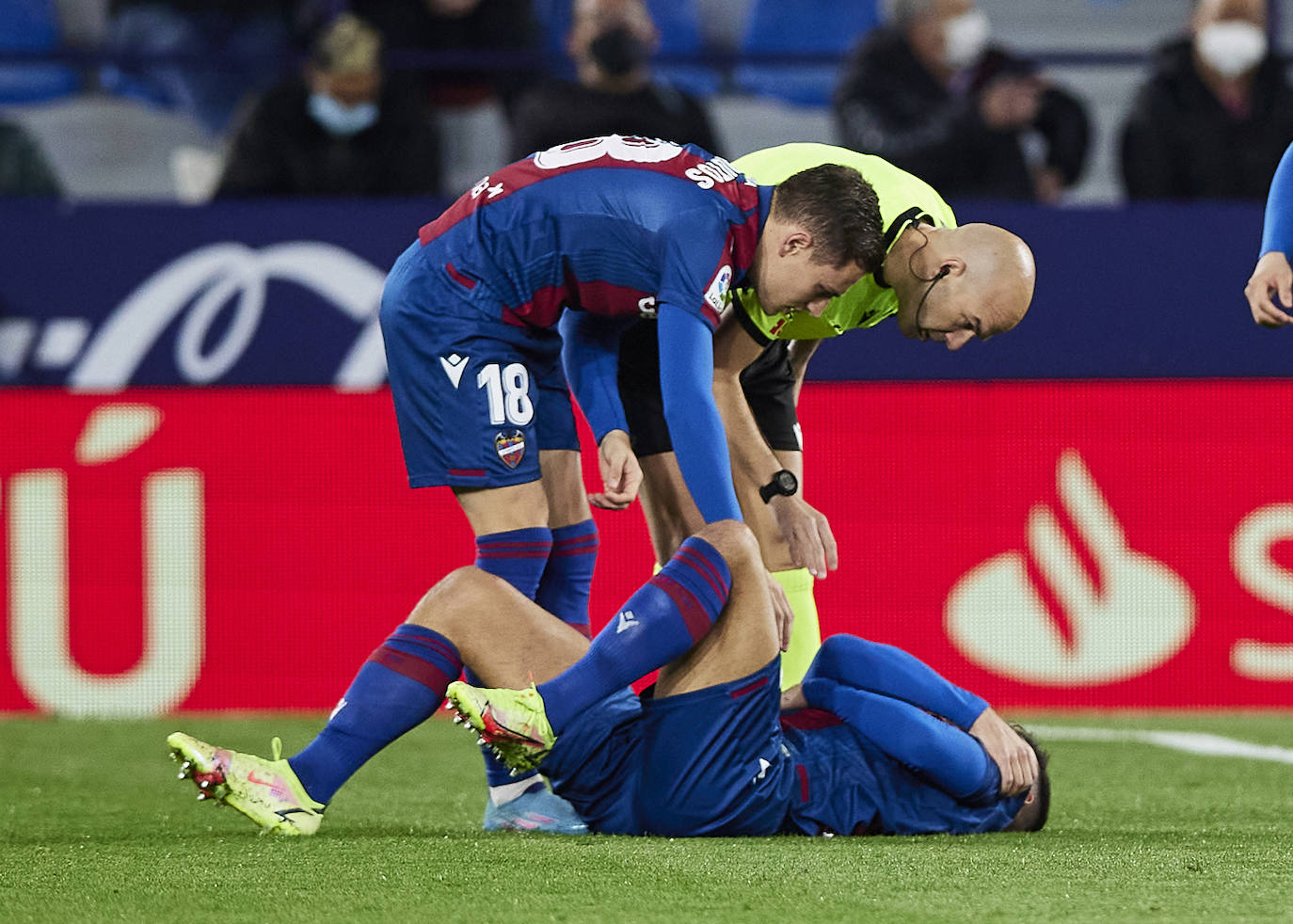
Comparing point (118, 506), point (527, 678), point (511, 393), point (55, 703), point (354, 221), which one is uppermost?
point (511, 393)

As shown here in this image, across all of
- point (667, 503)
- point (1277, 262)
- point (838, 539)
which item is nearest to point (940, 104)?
point (838, 539)

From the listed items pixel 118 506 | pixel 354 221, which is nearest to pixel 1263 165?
pixel 354 221

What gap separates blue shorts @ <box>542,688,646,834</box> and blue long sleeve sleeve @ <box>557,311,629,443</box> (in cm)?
64

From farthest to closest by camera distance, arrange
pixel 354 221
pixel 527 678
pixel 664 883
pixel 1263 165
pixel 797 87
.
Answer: pixel 797 87
pixel 1263 165
pixel 354 221
pixel 527 678
pixel 664 883

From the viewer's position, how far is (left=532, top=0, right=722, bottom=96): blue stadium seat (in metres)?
8.12

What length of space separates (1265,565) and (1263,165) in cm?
197

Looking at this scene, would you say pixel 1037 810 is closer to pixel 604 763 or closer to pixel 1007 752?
pixel 1007 752

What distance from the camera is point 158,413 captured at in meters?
6.36

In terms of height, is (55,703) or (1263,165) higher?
(1263,165)

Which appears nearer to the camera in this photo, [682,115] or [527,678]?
[527,678]

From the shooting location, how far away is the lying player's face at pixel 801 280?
142 inches

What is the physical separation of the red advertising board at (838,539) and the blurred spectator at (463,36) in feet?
6.40

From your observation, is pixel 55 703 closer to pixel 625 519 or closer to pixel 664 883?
pixel 625 519

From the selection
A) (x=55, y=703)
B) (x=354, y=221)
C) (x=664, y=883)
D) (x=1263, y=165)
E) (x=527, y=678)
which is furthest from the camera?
(x=1263, y=165)
